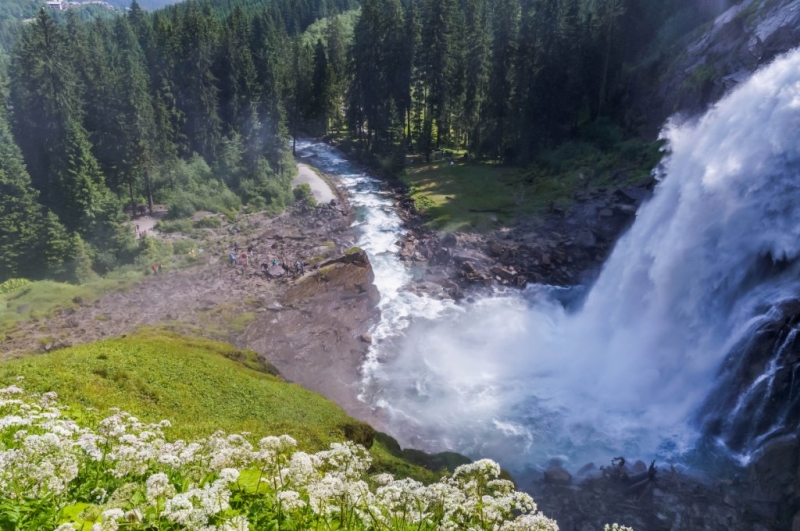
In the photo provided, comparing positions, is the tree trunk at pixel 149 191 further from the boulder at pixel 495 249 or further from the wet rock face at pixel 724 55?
the wet rock face at pixel 724 55

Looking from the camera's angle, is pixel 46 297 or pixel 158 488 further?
pixel 46 297

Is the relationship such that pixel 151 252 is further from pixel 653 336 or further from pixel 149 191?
pixel 653 336

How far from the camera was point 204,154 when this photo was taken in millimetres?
49344

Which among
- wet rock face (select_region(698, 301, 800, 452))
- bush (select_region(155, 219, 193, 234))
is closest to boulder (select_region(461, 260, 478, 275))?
wet rock face (select_region(698, 301, 800, 452))

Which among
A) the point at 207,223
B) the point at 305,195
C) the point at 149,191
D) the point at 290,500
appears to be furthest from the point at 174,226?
the point at 290,500

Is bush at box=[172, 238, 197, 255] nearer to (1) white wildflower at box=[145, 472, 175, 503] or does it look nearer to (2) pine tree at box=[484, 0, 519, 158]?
(2) pine tree at box=[484, 0, 519, 158]

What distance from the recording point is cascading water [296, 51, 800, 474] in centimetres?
1933

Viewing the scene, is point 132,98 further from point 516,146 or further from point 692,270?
point 692,270

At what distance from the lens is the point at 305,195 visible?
45219mm

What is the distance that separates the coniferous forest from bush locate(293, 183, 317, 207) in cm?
147

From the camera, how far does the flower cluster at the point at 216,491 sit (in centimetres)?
480

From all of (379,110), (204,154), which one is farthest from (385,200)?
(204,154)

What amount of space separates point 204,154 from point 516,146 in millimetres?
29560

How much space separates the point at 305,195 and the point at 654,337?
30980 mm
